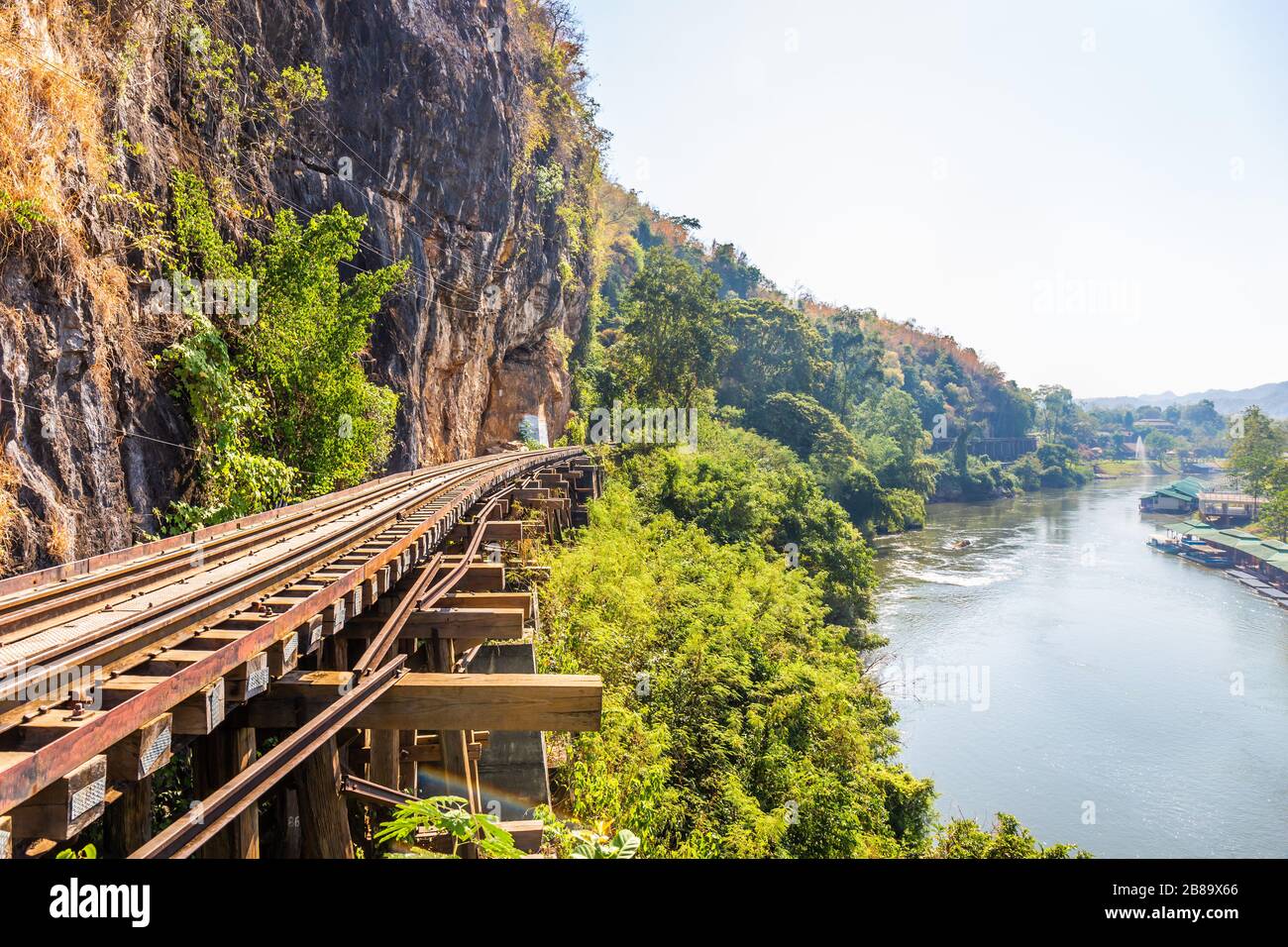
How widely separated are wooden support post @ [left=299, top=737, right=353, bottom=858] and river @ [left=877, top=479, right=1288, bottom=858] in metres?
14.6

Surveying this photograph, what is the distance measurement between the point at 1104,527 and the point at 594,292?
36.2 metres

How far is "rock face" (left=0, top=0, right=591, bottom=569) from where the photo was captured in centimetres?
768

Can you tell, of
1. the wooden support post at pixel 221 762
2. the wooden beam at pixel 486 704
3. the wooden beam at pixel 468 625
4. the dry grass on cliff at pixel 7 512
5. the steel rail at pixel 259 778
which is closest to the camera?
the steel rail at pixel 259 778

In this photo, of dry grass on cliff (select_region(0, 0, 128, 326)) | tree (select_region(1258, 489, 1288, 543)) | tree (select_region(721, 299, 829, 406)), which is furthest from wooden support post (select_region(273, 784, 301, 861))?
tree (select_region(1258, 489, 1288, 543))

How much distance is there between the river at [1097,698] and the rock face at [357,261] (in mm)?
15472

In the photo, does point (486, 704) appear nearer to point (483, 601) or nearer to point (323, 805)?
point (323, 805)

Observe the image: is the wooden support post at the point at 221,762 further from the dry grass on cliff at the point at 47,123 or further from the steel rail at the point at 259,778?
the dry grass on cliff at the point at 47,123

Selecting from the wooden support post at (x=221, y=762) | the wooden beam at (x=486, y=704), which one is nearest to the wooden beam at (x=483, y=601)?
the wooden beam at (x=486, y=704)

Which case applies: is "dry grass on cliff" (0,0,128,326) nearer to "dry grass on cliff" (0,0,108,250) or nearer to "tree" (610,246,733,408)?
"dry grass on cliff" (0,0,108,250)

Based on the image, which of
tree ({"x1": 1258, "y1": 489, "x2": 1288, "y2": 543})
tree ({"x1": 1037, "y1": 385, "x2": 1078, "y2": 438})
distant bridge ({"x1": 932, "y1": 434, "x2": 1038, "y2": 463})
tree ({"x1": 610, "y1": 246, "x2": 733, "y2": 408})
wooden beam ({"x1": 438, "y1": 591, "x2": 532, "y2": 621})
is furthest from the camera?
tree ({"x1": 1037, "y1": 385, "x2": 1078, "y2": 438})

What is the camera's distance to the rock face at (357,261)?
25.2 feet

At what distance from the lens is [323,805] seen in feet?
14.9

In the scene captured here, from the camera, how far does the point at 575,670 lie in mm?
9445
